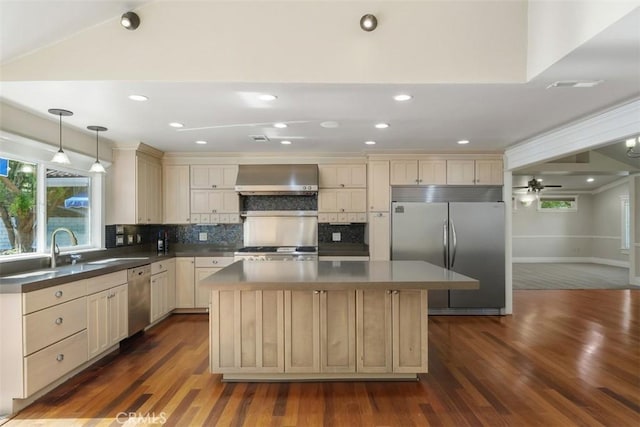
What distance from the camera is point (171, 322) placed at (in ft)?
15.6

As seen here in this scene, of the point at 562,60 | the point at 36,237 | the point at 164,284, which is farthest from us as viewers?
the point at 164,284

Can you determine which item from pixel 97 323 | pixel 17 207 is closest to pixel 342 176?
pixel 97 323

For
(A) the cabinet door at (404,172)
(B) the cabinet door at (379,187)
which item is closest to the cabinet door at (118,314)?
(B) the cabinet door at (379,187)

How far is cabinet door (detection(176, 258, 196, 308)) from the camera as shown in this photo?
5.04 metres

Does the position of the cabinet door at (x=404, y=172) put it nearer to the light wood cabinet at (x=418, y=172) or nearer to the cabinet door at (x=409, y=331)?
the light wood cabinet at (x=418, y=172)

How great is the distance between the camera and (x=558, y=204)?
11.5 m

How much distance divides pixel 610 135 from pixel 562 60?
5.30ft

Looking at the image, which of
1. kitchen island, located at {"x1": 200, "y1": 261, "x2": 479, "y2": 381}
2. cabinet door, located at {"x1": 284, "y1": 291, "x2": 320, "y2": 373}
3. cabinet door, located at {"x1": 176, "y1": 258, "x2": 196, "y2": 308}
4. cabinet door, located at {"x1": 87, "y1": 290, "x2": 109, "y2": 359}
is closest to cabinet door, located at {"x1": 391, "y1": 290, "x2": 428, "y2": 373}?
kitchen island, located at {"x1": 200, "y1": 261, "x2": 479, "y2": 381}

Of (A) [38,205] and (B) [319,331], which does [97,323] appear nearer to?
(A) [38,205]

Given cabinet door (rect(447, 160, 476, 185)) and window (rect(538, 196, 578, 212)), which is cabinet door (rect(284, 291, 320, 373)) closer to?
cabinet door (rect(447, 160, 476, 185))

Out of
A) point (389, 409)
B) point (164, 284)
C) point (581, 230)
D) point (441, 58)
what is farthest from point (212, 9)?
point (581, 230)

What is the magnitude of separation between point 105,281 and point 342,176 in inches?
129

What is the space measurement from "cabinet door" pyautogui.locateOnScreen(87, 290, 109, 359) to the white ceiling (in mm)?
1719

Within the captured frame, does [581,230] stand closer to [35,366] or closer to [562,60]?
[562,60]
